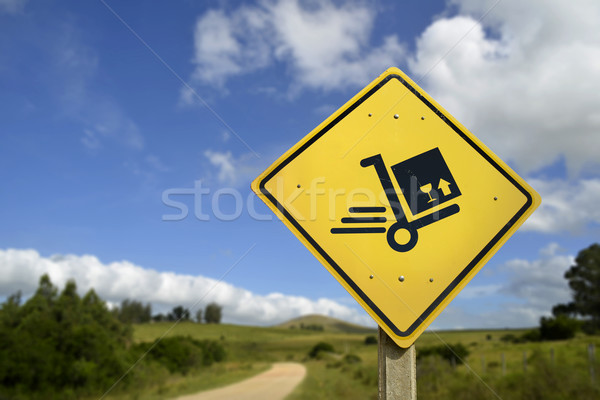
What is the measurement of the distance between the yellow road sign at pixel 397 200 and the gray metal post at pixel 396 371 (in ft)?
0.23

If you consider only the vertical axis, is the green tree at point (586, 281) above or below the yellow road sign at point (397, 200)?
→ above

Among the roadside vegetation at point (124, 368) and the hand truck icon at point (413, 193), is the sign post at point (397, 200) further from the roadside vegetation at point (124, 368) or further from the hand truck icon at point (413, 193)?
the roadside vegetation at point (124, 368)

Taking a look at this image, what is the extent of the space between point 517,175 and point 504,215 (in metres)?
0.27

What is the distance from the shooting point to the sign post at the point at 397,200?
1.96 meters

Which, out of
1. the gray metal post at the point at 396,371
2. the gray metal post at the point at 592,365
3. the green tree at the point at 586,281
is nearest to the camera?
the gray metal post at the point at 396,371

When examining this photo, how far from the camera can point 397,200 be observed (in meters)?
2.05

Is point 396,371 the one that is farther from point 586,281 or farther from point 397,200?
point 586,281

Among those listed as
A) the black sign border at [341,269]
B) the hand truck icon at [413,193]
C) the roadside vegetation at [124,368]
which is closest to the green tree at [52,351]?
the roadside vegetation at [124,368]

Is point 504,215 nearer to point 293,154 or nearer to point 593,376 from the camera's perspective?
point 293,154

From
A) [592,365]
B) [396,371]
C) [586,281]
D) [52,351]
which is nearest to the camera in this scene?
[396,371]

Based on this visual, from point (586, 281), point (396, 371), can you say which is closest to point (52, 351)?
point (396, 371)

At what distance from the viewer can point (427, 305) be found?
1935 millimetres

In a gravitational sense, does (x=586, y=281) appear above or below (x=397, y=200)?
above

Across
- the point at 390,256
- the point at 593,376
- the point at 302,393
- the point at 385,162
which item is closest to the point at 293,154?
the point at 385,162
